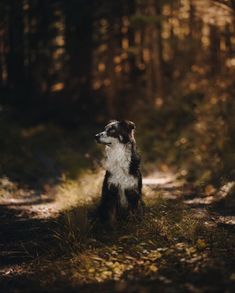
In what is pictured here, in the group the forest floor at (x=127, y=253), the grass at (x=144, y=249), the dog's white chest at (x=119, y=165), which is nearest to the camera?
the forest floor at (x=127, y=253)

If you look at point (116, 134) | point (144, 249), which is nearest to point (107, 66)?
point (116, 134)

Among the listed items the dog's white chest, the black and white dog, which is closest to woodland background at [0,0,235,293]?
the black and white dog

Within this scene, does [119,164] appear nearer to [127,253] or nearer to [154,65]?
[127,253]

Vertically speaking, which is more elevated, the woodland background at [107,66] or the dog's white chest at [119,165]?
the woodland background at [107,66]

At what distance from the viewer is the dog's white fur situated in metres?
8.35

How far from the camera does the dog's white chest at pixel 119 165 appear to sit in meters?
8.35

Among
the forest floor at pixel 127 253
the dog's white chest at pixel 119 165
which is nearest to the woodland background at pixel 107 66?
the forest floor at pixel 127 253

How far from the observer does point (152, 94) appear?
2470 cm

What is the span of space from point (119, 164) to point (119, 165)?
2cm

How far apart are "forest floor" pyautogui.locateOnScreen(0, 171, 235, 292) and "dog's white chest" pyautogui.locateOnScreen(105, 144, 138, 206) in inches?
25.2

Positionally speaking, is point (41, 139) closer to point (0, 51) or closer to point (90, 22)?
point (90, 22)

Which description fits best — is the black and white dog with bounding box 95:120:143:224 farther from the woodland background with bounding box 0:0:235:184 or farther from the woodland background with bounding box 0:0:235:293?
the woodland background with bounding box 0:0:235:184

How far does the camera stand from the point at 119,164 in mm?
8352

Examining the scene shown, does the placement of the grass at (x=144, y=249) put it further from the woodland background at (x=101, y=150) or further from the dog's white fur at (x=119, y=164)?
the dog's white fur at (x=119, y=164)
